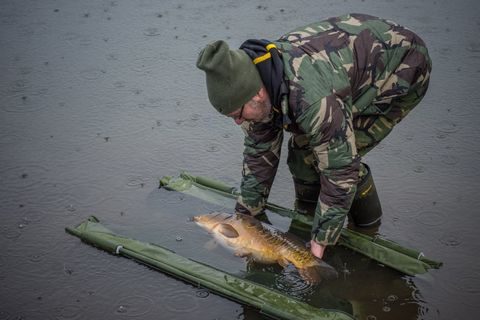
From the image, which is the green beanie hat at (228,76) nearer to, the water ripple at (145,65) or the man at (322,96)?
the man at (322,96)

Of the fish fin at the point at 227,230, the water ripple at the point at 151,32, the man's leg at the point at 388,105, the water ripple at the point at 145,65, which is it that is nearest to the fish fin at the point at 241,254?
the fish fin at the point at 227,230

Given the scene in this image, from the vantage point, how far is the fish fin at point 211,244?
4.17m

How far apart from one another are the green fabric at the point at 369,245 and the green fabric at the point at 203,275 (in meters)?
0.66

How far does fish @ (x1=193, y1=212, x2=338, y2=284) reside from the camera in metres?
3.72

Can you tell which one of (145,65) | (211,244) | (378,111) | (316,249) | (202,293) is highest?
(378,111)

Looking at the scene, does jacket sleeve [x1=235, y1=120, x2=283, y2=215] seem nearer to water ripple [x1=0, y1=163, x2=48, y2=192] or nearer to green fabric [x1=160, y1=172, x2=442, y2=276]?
green fabric [x1=160, y1=172, x2=442, y2=276]

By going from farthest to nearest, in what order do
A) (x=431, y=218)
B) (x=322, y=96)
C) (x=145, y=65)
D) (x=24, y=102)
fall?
(x=145, y=65), (x=24, y=102), (x=431, y=218), (x=322, y=96)

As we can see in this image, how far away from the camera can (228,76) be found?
3105 millimetres

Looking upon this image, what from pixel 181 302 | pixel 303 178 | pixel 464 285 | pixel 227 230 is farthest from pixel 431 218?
pixel 181 302

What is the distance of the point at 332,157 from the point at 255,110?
53 centimetres

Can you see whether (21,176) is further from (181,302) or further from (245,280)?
(245,280)

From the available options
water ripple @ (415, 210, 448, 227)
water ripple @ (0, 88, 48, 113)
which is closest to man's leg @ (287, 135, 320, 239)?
water ripple @ (415, 210, 448, 227)

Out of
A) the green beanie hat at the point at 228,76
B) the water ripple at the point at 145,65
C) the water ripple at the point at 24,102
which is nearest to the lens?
the green beanie hat at the point at 228,76

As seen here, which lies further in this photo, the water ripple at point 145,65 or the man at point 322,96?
the water ripple at point 145,65
